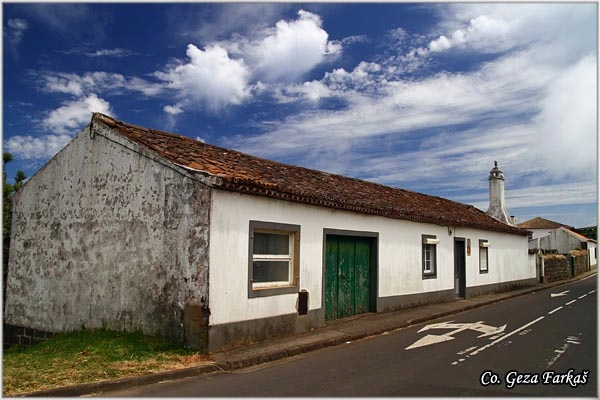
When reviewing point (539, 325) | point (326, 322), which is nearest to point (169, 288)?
point (326, 322)

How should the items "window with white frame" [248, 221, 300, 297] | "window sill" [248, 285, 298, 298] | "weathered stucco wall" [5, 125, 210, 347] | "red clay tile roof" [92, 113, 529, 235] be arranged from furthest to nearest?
"window with white frame" [248, 221, 300, 297]
"window sill" [248, 285, 298, 298]
"red clay tile roof" [92, 113, 529, 235]
"weathered stucco wall" [5, 125, 210, 347]

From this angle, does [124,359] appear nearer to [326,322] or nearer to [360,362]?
[360,362]

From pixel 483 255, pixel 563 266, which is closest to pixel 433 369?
pixel 483 255

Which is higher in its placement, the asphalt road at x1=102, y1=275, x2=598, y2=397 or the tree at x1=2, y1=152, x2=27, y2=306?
the tree at x1=2, y1=152, x2=27, y2=306

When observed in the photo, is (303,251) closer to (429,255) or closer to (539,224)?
(429,255)

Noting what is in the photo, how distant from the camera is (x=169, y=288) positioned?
9.09 metres

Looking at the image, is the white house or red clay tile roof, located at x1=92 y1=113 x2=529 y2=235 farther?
red clay tile roof, located at x1=92 y1=113 x2=529 y2=235

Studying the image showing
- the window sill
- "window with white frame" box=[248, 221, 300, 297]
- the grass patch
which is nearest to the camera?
the grass patch

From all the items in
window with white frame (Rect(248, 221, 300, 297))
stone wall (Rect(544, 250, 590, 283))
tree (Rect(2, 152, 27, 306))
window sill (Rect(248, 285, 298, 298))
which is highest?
tree (Rect(2, 152, 27, 306))

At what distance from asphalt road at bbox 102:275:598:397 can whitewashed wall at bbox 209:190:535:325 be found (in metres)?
1.43

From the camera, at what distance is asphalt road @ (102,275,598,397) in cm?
654

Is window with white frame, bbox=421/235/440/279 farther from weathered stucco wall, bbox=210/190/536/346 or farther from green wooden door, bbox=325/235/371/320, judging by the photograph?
green wooden door, bbox=325/235/371/320

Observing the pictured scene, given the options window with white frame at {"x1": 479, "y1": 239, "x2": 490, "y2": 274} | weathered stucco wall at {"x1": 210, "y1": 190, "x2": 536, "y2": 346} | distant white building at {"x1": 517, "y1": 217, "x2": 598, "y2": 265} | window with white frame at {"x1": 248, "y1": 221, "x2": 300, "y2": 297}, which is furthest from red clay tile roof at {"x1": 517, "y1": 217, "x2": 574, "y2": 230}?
window with white frame at {"x1": 248, "y1": 221, "x2": 300, "y2": 297}

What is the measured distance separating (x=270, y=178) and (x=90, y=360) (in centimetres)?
538
